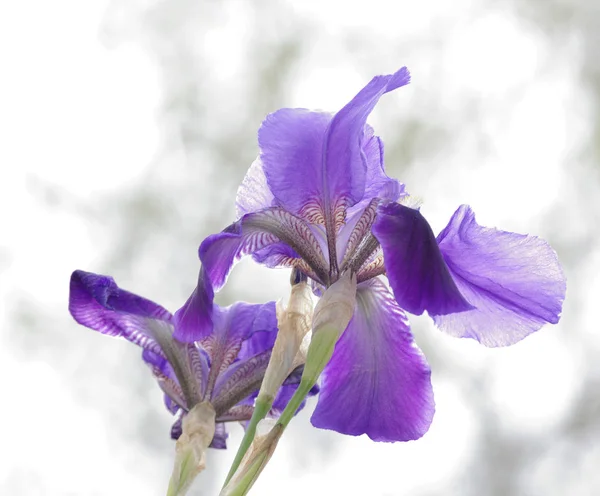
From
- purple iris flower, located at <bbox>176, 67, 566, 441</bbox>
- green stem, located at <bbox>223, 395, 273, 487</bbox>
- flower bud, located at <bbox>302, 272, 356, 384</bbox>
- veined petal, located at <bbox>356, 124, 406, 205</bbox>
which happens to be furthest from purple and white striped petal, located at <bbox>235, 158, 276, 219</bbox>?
green stem, located at <bbox>223, 395, 273, 487</bbox>

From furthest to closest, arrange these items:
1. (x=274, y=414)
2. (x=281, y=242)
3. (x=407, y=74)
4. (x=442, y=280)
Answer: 1. (x=274, y=414)
2. (x=281, y=242)
3. (x=407, y=74)
4. (x=442, y=280)

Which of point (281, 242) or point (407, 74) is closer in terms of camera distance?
point (407, 74)

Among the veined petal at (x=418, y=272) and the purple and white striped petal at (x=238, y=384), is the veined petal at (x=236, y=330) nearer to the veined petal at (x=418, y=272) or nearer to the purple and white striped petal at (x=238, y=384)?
the purple and white striped petal at (x=238, y=384)

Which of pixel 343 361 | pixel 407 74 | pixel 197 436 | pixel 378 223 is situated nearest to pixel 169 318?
pixel 197 436

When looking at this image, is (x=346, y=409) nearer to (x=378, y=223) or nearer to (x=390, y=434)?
(x=390, y=434)

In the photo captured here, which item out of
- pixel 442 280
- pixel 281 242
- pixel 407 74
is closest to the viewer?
pixel 442 280

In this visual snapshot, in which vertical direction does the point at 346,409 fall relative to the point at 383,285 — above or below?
below
